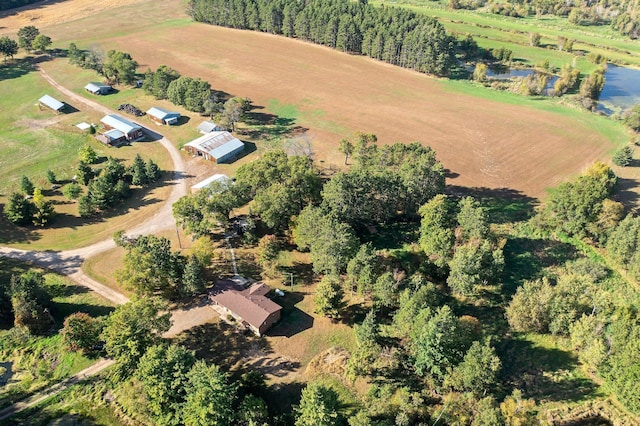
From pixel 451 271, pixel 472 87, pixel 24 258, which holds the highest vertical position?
pixel 472 87

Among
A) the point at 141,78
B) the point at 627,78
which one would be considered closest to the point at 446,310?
the point at 141,78

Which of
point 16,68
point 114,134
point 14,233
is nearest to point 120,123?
point 114,134

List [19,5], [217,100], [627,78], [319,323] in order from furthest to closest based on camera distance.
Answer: [19,5] < [627,78] < [217,100] < [319,323]

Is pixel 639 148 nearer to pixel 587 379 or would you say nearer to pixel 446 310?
pixel 587 379

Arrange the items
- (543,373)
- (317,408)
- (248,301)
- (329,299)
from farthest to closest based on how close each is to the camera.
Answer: (248,301) → (329,299) → (543,373) → (317,408)

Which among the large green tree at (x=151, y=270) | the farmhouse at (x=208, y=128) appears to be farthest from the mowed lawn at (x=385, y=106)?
the large green tree at (x=151, y=270)

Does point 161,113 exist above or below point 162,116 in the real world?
above

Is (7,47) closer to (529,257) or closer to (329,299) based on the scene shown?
(329,299)
